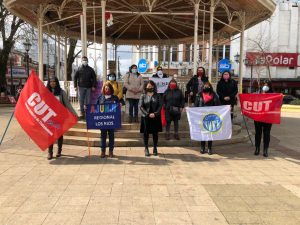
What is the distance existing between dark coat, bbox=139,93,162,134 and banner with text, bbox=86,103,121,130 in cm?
61

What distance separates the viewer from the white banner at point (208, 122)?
29.0 feet

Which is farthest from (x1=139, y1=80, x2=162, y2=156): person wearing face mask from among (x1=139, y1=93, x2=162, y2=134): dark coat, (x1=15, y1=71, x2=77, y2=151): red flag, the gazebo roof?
the gazebo roof

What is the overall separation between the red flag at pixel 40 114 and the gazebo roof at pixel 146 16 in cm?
368

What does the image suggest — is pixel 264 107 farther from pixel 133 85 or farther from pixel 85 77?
pixel 85 77

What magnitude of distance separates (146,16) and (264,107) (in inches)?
303

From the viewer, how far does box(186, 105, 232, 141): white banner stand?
29.0ft

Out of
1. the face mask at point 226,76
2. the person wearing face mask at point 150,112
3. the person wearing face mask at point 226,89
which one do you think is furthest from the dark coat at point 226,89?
the person wearing face mask at point 150,112

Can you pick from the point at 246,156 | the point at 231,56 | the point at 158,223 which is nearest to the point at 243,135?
the point at 246,156

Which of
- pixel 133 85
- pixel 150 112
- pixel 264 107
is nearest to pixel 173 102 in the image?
pixel 150 112

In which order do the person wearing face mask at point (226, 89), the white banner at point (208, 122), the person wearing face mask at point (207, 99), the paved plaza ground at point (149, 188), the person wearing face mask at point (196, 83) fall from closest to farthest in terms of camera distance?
the paved plaza ground at point (149, 188) < the white banner at point (208, 122) < the person wearing face mask at point (207, 99) < the person wearing face mask at point (196, 83) < the person wearing face mask at point (226, 89)

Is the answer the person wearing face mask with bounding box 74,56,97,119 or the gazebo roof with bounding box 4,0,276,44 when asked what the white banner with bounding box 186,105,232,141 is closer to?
the person wearing face mask with bounding box 74,56,97,119

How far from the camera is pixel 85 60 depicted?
9.95 meters

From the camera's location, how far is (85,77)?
33.0 ft

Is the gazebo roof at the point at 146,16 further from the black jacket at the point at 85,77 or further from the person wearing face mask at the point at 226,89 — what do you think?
the person wearing face mask at the point at 226,89
